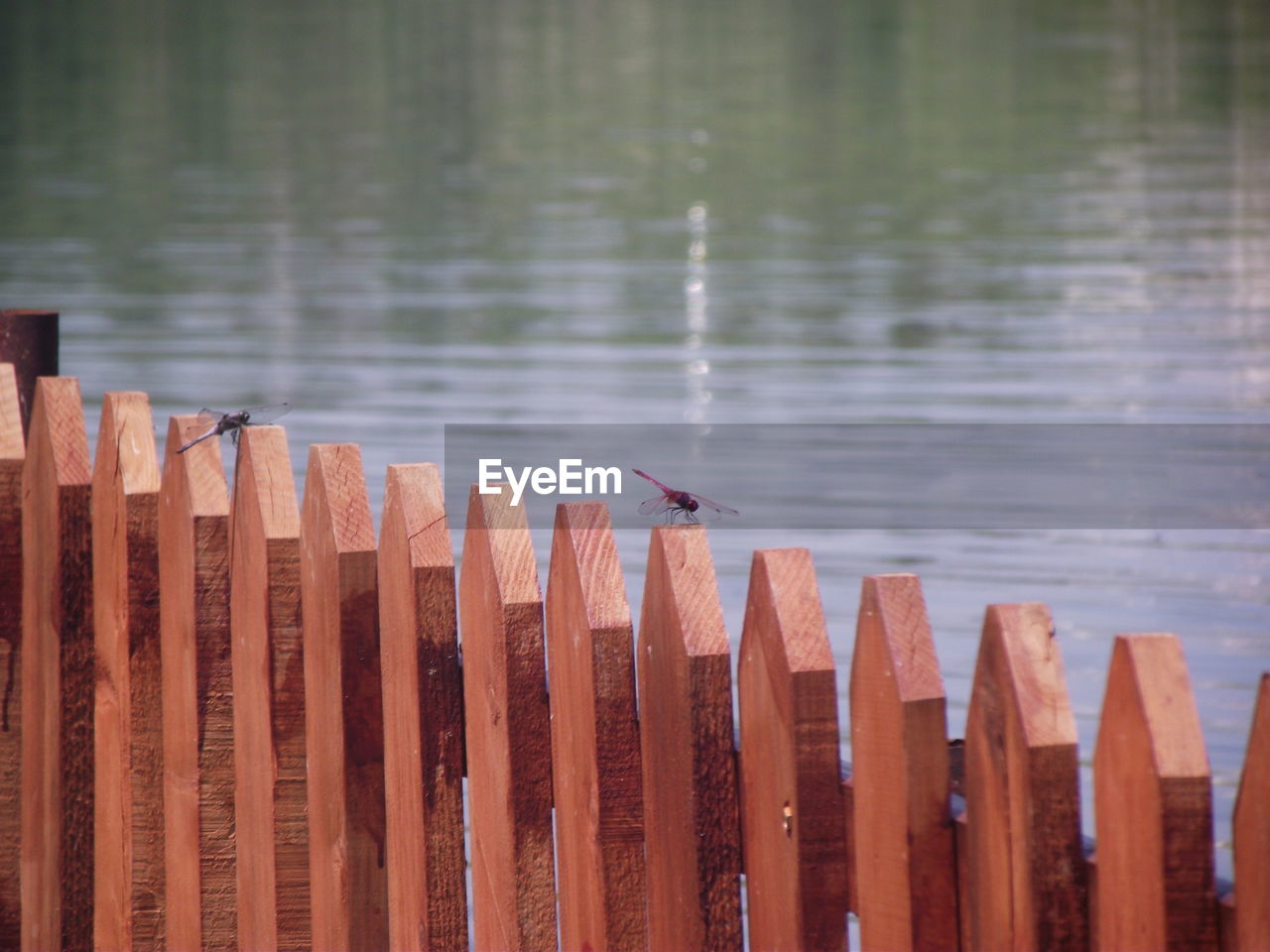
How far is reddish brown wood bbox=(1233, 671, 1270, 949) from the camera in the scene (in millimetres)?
1188

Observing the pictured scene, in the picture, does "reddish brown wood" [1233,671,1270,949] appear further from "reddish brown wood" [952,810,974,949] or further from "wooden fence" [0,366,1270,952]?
"reddish brown wood" [952,810,974,949]

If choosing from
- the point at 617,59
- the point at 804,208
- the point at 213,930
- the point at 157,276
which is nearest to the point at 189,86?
the point at 617,59

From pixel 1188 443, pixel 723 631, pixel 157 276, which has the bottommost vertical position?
pixel 723 631

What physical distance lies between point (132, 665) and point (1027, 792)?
1.14m

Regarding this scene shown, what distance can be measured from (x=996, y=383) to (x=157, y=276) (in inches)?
257

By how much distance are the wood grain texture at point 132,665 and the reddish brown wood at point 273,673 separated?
0.20 metres

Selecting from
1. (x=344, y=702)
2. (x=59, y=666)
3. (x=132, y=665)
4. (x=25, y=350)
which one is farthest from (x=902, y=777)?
(x=25, y=350)

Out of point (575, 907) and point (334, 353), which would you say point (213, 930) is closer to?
point (575, 907)

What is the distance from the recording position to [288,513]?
181 cm

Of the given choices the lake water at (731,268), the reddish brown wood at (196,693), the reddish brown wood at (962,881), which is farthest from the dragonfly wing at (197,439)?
the lake water at (731,268)

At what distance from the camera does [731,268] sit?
42.5 ft

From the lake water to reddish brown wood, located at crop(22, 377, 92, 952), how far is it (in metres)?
1.71

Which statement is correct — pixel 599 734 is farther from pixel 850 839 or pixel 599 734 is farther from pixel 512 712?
pixel 850 839

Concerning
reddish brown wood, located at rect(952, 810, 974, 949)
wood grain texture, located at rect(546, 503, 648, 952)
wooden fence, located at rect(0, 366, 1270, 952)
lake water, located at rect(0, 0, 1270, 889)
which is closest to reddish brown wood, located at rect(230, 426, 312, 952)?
wooden fence, located at rect(0, 366, 1270, 952)
